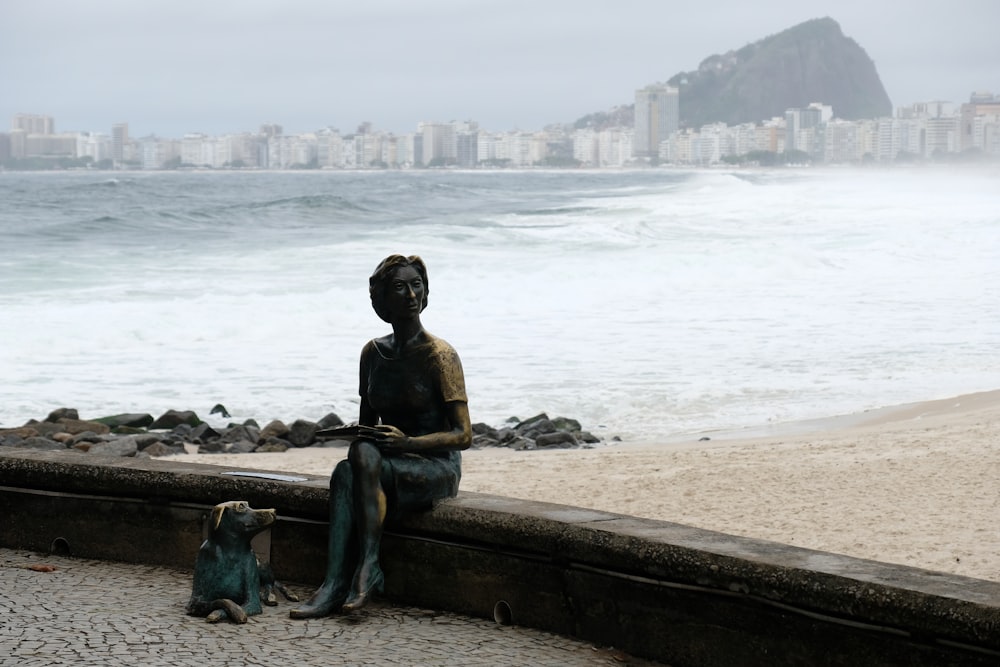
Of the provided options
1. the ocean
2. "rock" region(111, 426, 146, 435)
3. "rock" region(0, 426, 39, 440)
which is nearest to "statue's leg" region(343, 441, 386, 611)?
the ocean

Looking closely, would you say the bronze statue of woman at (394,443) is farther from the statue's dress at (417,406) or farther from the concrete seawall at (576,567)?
the concrete seawall at (576,567)

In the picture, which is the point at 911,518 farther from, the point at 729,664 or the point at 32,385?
the point at 32,385

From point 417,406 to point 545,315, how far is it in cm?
2067

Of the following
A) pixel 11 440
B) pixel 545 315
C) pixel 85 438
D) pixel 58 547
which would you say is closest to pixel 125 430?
pixel 85 438

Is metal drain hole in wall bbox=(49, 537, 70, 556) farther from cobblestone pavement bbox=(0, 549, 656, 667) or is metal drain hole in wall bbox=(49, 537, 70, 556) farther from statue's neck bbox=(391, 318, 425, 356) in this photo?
statue's neck bbox=(391, 318, 425, 356)

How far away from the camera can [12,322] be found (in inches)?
938

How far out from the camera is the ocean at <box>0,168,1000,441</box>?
57.8ft

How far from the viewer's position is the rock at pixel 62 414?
15664 millimetres

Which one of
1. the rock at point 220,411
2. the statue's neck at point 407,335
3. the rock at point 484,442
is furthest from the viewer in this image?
the rock at point 220,411

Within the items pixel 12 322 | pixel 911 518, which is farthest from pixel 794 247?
pixel 911 518

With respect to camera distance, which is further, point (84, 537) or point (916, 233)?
point (916, 233)

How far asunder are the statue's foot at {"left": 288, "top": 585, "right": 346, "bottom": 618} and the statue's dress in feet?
1.29

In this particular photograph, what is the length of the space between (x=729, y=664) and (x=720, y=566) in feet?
1.03

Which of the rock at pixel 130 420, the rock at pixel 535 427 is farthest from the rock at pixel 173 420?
the rock at pixel 535 427
